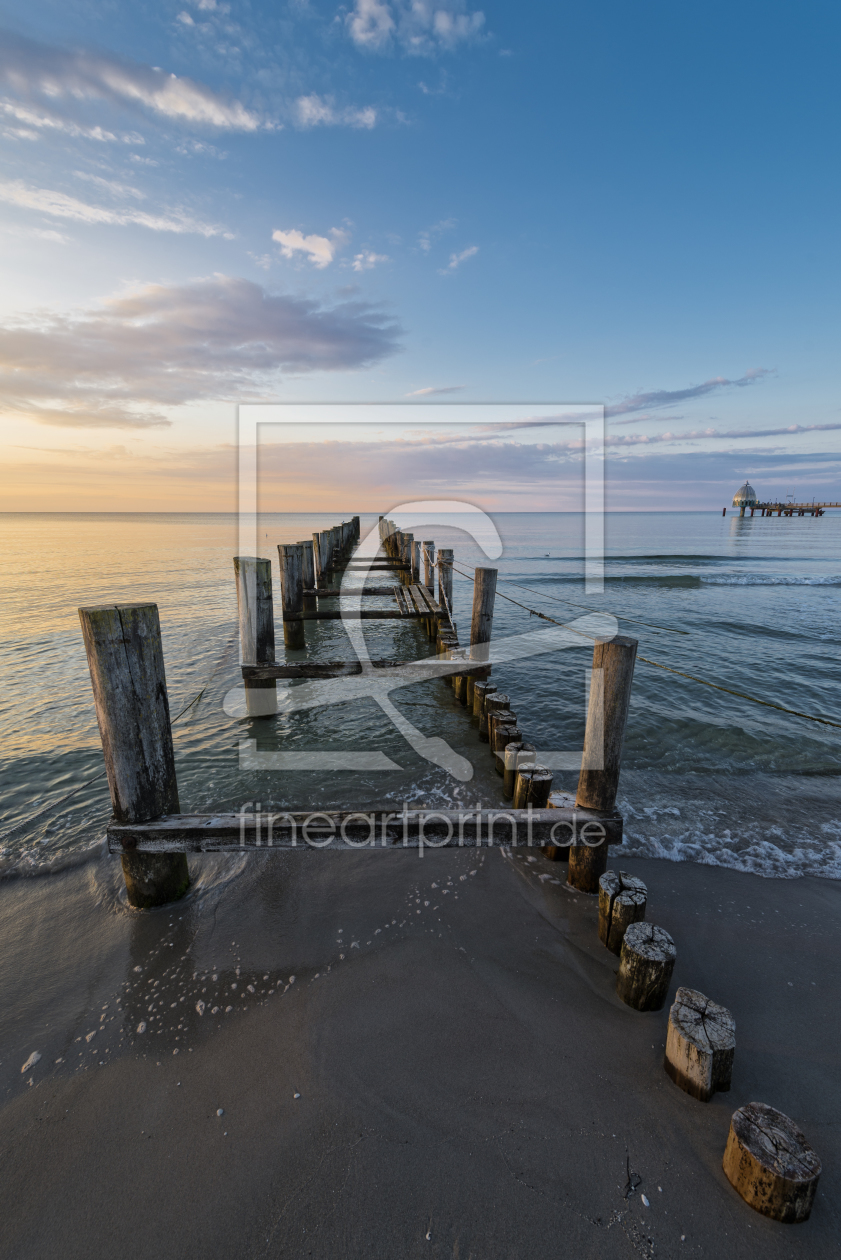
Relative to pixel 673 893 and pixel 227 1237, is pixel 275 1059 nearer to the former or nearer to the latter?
pixel 227 1237

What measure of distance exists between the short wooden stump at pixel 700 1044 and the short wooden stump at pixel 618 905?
707 millimetres

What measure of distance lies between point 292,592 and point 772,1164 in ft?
33.4

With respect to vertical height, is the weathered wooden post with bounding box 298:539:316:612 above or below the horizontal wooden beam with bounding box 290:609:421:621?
above

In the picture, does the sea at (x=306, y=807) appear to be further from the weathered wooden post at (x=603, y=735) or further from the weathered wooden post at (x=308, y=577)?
the weathered wooden post at (x=308, y=577)

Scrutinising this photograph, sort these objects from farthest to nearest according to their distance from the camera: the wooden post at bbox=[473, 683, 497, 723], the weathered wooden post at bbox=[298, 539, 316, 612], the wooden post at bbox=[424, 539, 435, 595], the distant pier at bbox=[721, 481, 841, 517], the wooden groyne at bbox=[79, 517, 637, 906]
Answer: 1. the distant pier at bbox=[721, 481, 841, 517]
2. the wooden post at bbox=[424, 539, 435, 595]
3. the weathered wooden post at bbox=[298, 539, 316, 612]
4. the wooden post at bbox=[473, 683, 497, 723]
5. the wooden groyne at bbox=[79, 517, 637, 906]

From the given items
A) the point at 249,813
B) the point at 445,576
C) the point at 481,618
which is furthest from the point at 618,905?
the point at 445,576

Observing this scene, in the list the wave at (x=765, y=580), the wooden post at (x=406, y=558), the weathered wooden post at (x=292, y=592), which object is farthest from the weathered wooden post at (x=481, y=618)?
the wave at (x=765, y=580)

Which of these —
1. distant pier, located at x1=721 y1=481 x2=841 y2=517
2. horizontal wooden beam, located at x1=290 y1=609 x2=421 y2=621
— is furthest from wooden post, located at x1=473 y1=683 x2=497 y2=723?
distant pier, located at x1=721 y1=481 x2=841 y2=517

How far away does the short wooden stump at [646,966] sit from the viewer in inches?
113

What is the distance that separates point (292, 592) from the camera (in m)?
10.9

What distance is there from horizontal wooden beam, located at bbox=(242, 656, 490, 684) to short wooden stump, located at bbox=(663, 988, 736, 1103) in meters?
5.33

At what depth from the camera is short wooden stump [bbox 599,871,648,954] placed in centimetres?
325

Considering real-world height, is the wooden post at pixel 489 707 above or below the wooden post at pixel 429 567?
below

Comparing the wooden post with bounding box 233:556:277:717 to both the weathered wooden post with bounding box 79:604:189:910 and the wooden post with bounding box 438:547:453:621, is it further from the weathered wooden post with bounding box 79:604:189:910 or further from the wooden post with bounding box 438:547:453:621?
the wooden post with bounding box 438:547:453:621
